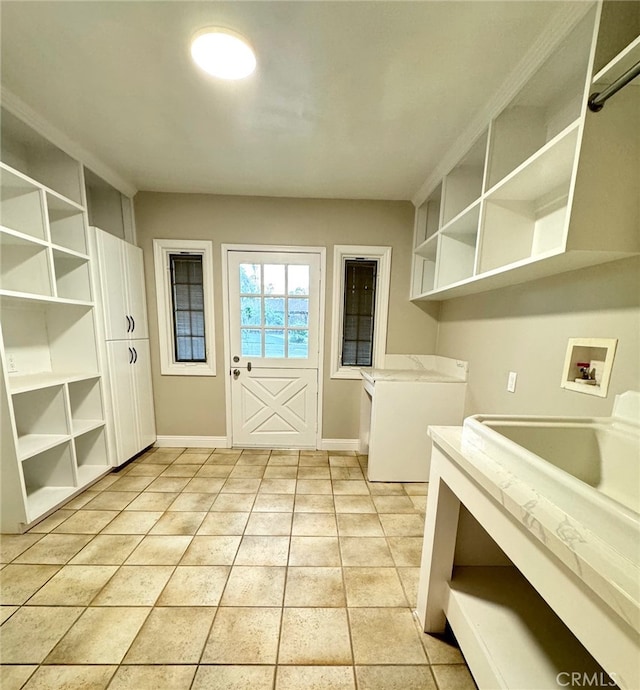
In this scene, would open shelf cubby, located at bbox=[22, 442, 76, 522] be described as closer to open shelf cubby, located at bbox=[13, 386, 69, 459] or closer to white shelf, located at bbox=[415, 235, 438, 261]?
open shelf cubby, located at bbox=[13, 386, 69, 459]

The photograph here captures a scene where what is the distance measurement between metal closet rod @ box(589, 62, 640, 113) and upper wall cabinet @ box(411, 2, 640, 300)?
19mm

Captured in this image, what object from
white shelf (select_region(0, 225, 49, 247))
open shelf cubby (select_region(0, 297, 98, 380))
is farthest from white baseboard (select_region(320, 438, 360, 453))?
white shelf (select_region(0, 225, 49, 247))

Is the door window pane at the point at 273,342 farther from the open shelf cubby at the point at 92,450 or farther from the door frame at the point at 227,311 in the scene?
the open shelf cubby at the point at 92,450

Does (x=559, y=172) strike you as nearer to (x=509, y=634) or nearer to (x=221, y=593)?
(x=509, y=634)

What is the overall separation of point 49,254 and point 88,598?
1.99 m

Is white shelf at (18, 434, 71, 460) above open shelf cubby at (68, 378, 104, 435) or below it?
below

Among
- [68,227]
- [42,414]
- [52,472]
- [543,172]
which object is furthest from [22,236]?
[543,172]

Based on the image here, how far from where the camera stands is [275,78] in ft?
4.26

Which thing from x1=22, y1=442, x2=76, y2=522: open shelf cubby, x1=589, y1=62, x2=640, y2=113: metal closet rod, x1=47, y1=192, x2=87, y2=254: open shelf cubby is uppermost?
x1=589, y1=62, x2=640, y2=113: metal closet rod

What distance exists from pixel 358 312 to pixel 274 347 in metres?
0.95

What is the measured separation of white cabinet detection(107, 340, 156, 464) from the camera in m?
2.27

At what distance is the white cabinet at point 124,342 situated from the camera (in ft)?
7.12

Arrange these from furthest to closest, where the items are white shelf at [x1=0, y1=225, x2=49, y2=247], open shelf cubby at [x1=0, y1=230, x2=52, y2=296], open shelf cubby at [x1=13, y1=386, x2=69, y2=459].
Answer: open shelf cubby at [x1=13, y1=386, x2=69, y2=459] < open shelf cubby at [x1=0, y1=230, x2=52, y2=296] < white shelf at [x1=0, y1=225, x2=49, y2=247]

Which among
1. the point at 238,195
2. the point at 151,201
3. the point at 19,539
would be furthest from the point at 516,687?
the point at 151,201
